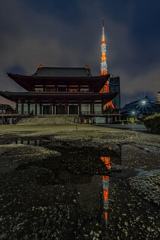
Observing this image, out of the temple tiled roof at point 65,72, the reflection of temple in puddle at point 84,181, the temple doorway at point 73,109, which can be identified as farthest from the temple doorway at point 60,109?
the reflection of temple in puddle at point 84,181

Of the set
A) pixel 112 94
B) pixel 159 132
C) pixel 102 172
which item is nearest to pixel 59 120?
pixel 112 94

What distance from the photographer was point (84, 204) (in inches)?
20.9

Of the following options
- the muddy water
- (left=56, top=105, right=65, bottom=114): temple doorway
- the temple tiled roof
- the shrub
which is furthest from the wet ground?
the temple tiled roof

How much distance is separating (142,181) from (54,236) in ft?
2.05

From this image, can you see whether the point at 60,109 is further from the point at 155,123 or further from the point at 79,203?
the point at 79,203

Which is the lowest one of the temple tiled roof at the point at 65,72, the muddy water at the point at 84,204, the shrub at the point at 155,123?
the muddy water at the point at 84,204

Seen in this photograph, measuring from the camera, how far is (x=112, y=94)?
48.6 ft

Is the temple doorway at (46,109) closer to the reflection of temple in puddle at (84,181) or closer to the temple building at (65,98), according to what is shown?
the temple building at (65,98)

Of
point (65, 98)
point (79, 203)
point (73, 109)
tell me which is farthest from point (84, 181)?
point (73, 109)

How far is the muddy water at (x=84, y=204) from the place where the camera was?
1.32 feet

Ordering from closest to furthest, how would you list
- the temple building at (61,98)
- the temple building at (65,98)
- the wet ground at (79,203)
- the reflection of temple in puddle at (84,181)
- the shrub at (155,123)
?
the wet ground at (79,203) < the reflection of temple in puddle at (84,181) < the shrub at (155,123) < the temple building at (65,98) < the temple building at (61,98)

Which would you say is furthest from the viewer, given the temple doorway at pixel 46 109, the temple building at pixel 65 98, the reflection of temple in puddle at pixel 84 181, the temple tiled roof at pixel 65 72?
the temple tiled roof at pixel 65 72

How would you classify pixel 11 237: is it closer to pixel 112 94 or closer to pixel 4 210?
pixel 4 210

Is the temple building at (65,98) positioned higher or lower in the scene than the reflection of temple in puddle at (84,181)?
higher
